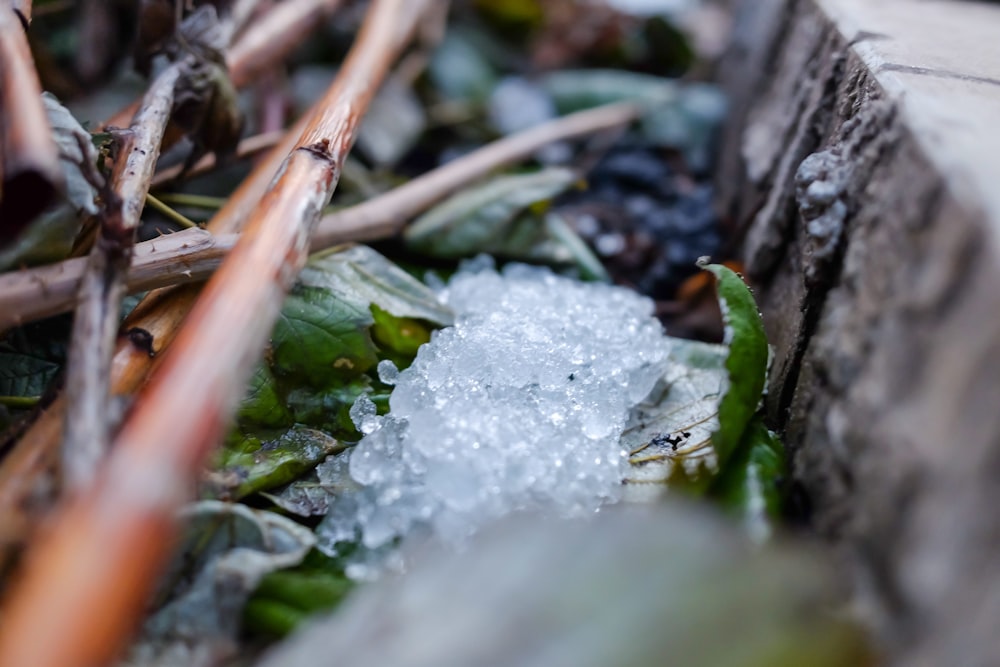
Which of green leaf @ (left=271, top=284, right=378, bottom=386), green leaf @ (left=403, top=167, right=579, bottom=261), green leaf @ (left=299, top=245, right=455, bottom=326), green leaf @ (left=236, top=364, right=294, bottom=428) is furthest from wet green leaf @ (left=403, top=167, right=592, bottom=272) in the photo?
green leaf @ (left=236, top=364, right=294, bottom=428)

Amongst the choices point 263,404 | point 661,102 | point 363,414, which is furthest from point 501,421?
point 661,102

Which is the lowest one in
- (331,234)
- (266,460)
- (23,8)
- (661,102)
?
(266,460)

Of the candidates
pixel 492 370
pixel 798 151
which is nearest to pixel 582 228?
pixel 798 151

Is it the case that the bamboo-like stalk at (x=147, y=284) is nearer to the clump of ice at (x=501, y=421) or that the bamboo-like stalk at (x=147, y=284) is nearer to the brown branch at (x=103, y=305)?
the brown branch at (x=103, y=305)

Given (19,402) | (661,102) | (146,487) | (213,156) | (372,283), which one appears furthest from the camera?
(661,102)

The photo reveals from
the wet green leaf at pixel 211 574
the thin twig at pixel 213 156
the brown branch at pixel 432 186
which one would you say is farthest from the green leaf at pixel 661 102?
the wet green leaf at pixel 211 574

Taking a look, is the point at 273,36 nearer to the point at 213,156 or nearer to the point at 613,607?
the point at 213,156

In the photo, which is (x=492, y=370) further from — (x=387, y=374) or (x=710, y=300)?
(x=710, y=300)
